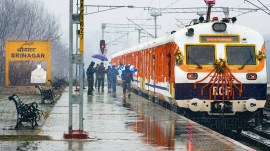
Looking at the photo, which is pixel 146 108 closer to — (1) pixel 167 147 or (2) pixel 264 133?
(2) pixel 264 133

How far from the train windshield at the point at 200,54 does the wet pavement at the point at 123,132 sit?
5.34ft

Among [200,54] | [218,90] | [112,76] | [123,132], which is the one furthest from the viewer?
[112,76]

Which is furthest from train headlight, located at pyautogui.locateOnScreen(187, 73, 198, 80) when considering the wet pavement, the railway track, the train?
the railway track

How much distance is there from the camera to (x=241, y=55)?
18516 mm

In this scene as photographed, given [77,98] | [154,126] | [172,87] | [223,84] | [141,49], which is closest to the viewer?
[77,98]

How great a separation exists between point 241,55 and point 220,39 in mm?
726

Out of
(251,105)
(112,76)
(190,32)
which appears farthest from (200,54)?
(112,76)

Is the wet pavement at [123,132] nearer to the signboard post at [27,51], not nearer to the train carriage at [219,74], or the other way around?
the train carriage at [219,74]

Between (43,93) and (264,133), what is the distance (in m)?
9.17

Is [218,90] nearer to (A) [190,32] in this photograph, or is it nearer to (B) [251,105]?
(B) [251,105]

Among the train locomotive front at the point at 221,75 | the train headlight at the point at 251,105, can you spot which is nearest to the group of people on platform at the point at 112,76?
the train locomotive front at the point at 221,75

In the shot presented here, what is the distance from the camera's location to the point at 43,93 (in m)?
25.0

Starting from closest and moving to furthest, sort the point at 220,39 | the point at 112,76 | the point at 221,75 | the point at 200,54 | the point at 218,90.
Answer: the point at 218,90
the point at 221,75
the point at 200,54
the point at 220,39
the point at 112,76

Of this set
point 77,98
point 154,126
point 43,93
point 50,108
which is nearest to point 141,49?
point 43,93
